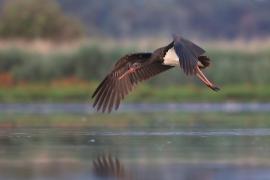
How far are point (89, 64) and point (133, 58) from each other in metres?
11.9

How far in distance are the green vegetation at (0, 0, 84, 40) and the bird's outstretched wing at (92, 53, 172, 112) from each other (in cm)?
1918

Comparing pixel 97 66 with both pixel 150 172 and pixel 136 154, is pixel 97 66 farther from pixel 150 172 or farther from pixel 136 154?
pixel 150 172

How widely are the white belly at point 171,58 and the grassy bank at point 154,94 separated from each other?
400 inches

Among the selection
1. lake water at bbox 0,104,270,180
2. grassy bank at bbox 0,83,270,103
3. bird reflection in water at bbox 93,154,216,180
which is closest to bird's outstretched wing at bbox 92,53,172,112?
lake water at bbox 0,104,270,180

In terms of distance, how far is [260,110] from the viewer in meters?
18.5

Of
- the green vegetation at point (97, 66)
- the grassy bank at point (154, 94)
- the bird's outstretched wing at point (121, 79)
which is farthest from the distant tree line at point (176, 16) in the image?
the bird's outstretched wing at point (121, 79)

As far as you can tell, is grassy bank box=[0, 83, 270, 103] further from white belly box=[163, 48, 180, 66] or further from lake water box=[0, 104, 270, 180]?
white belly box=[163, 48, 180, 66]

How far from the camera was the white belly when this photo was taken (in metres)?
11.8

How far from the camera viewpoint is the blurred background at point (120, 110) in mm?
9414

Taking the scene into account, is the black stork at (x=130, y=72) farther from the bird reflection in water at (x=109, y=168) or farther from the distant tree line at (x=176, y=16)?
the distant tree line at (x=176, y=16)

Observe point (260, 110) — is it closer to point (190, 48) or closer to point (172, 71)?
point (172, 71)

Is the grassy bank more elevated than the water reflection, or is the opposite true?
the grassy bank

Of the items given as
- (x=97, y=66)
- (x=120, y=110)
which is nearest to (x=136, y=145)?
(x=120, y=110)

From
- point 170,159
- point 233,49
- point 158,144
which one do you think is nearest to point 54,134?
point 158,144
